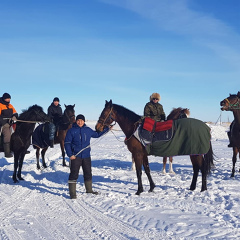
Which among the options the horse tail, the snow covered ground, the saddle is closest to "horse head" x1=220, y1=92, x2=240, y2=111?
the horse tail

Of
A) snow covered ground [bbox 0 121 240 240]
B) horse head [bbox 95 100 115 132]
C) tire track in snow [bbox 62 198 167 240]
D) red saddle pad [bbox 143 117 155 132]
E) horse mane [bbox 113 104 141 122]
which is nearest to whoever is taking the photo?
tire track in snow [bbox 62 198 167 240]

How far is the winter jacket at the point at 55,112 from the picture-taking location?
11820 millimetres

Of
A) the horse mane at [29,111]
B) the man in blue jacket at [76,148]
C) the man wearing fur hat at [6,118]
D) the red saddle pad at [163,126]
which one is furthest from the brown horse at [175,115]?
the man wearing fur hat at [6,118]

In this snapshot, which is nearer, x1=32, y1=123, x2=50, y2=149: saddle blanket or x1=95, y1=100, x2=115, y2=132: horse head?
x1=95, y1=100, x2=115, y2=132: horse head

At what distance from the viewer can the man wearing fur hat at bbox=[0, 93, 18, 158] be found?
878 centimetres

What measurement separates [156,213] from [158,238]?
1.28 meters

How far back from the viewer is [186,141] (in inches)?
270

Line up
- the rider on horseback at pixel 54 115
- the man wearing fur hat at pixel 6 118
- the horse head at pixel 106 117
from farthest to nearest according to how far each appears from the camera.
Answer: the rider on horseback at pixel 54 115 → the man wearing fur hat at pixel 6 118 → the horse head at pixel 106 117

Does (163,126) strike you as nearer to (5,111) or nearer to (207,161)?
(207,161)

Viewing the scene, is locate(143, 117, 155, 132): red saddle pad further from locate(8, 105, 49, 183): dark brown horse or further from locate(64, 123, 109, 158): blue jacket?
locate(8, 105, 49, 183): dark brown horse

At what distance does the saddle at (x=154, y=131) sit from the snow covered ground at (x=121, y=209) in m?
1.42

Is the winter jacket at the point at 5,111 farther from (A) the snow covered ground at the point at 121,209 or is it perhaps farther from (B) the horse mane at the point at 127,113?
(B) the horse mane at the point at 127,113

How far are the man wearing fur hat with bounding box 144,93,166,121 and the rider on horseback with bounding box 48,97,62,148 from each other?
14.9ft

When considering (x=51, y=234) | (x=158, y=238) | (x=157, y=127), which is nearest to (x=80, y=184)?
(x=157, y=127)
